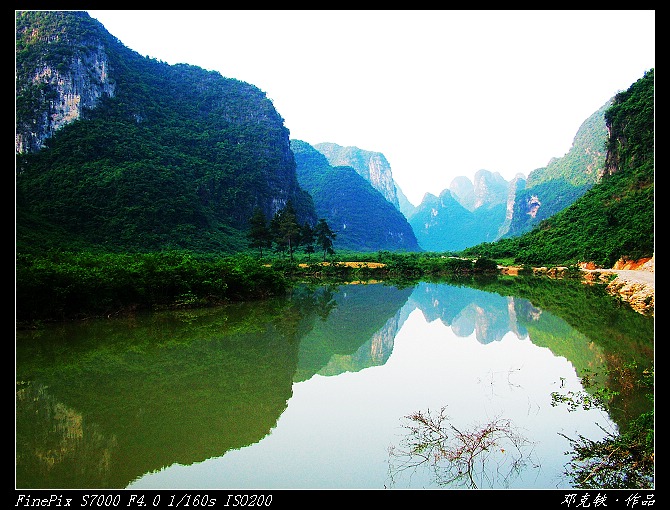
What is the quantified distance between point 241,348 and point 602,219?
33072mm

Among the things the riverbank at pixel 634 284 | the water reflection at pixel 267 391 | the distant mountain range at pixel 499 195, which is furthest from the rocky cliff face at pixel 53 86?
the distant mountain range at pixel 499 195

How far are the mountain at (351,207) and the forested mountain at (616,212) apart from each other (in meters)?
56.1

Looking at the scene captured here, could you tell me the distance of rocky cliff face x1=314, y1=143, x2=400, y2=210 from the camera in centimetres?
17038

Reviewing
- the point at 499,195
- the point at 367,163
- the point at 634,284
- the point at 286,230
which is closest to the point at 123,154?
the point at 286,230

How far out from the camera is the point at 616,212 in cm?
3284

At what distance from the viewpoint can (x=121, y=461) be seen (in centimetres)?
459

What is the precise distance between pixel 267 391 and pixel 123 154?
47248 millimetres

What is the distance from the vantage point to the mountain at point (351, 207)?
106 metres

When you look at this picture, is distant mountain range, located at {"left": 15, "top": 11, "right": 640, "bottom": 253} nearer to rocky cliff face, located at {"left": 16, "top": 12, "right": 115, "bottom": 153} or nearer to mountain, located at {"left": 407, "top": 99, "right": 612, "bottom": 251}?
rocky cliff face, located at {"left": 16, "top": 12, "right": 115, "bottom": 153}

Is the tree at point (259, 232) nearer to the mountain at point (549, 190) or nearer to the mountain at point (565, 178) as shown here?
the mountain at point (549, 190)

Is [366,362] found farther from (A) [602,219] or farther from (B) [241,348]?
(A) [602,219]

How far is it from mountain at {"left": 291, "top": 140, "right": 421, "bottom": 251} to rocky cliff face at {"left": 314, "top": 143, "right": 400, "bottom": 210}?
39.2 metres
